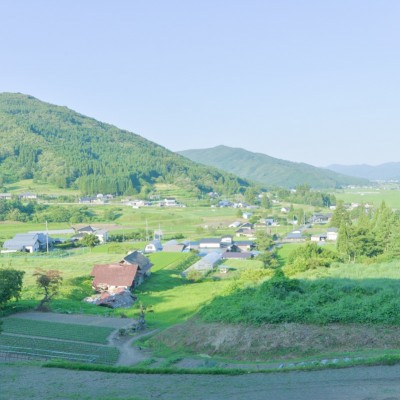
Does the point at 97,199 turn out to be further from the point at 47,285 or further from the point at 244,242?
the point at 47,285

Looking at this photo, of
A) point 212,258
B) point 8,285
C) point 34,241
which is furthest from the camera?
point 34,241

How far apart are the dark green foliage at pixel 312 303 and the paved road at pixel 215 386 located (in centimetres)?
512

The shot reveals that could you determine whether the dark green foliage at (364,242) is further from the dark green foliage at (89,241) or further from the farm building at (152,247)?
the dark green foliage at (89,241)

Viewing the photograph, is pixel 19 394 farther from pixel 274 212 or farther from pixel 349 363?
pixel 274 212

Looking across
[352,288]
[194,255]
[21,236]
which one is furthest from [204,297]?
[21,236]

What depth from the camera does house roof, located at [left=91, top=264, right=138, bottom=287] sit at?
36419 millimetres

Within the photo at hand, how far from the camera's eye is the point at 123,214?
290ft

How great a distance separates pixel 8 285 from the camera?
27.9m

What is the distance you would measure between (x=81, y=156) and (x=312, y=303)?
128m

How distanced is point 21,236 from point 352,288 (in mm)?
48466

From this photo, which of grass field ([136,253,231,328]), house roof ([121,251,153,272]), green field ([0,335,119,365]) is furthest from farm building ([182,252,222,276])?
green field ([0,335,119,365])

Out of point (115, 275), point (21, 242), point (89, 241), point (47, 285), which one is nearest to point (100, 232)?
point (89, 241)

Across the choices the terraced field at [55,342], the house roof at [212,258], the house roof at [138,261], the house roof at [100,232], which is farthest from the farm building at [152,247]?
the terraced field at [55,342]

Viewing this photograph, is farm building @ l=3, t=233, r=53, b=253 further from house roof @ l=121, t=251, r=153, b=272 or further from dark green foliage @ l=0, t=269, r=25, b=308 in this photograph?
dark green foliage @ l=0, t=269, r=25, b=308
